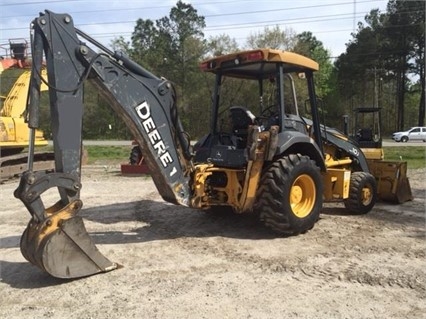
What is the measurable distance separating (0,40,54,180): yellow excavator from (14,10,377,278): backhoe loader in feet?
24.3

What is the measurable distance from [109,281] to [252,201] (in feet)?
7.26

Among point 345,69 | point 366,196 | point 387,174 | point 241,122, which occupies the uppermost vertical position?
point 345,69

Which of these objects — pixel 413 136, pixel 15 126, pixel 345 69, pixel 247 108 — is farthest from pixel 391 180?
pixel 345 69

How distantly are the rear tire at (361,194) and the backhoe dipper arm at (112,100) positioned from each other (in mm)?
3026

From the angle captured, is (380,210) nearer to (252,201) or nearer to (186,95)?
(252,201)

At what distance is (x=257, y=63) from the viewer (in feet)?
21.1

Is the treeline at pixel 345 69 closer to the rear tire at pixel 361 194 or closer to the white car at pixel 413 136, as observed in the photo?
the white car at pixel 413 136

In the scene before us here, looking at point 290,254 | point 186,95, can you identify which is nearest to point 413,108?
point 186,95

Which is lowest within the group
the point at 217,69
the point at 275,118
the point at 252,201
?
the point at 252,201

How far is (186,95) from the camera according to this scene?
41.1m

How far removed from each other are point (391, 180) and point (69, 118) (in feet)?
19.7

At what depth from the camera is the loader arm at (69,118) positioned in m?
4.38

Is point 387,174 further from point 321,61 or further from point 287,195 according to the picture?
point 321,61

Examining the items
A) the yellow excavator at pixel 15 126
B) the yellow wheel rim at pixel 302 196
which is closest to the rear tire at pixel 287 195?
the yellow wheel rim at pixel 302 196
